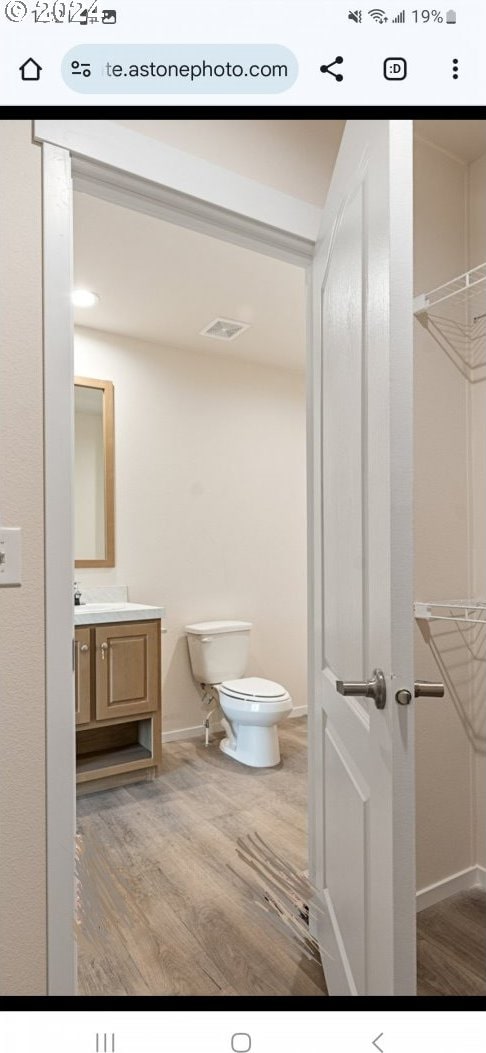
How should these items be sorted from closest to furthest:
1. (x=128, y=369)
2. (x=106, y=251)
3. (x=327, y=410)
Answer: (x=327, y=410)
(x=106, y=251)
(x=128, y=369)

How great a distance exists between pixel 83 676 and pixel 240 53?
6.76 ft

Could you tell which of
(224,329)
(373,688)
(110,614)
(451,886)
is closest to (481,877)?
(451,886)

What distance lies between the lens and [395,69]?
1.86ft

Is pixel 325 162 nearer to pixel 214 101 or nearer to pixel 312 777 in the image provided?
pixel 214 101

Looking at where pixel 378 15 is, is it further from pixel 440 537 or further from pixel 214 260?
pixel 214 260

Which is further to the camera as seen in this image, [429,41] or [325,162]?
[325,162]

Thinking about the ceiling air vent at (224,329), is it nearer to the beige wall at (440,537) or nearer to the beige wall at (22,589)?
the beige wall at (440,537)

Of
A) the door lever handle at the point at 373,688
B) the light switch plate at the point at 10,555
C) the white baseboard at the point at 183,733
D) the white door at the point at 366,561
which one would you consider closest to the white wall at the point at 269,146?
the white door at the point at 366,561

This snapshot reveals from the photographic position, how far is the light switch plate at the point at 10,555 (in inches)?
33.4

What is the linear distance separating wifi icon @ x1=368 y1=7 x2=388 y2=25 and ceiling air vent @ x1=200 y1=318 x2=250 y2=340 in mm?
2051

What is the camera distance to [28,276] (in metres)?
0.88

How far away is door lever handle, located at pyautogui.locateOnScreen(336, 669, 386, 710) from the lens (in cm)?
71
